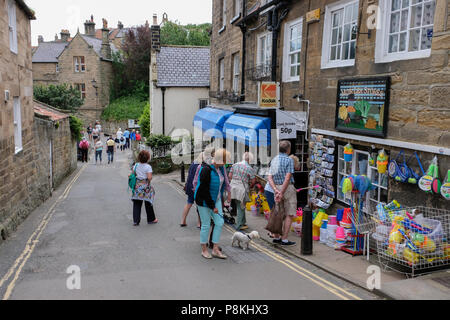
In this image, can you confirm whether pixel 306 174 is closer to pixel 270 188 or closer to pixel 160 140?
pixel 270 188

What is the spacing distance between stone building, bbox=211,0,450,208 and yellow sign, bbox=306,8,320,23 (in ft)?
0.08

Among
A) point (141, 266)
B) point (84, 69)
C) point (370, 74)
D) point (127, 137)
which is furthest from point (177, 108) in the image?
point (84, 69)

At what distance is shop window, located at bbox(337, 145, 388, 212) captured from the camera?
308 inches

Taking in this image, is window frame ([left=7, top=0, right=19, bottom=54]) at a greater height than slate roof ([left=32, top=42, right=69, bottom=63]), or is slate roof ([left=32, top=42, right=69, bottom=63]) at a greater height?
slate roof ([left=32, top=42, right=69, bottom=63])

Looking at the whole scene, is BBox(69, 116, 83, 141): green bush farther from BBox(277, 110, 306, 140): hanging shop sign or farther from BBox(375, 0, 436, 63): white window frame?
BBox(375, 0, 436, 63): white window frame

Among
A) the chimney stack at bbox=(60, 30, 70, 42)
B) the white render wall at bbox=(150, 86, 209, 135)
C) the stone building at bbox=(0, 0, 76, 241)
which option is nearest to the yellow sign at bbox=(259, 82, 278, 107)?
the stone building at bbox=(0, 0, 76, 241)

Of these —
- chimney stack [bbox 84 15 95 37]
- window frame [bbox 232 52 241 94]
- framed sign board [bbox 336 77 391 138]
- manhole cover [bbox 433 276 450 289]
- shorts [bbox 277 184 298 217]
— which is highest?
chimney stack [bbox 84 15 95 37]

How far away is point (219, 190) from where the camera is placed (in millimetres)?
6988

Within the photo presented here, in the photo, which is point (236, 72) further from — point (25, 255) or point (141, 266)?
point (141, 266)

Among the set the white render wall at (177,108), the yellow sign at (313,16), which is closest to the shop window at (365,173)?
the yellow sign at (313,16)

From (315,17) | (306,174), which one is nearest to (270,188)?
(306,174)

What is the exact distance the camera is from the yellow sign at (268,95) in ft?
38.2

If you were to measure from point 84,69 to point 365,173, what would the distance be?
43.9 m

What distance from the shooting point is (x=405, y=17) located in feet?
24.0
